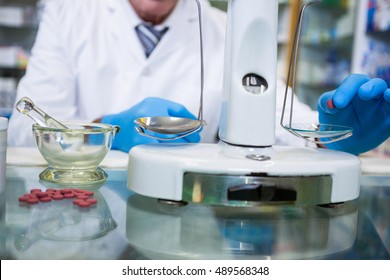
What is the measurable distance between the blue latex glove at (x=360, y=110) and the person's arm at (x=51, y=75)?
0.82m

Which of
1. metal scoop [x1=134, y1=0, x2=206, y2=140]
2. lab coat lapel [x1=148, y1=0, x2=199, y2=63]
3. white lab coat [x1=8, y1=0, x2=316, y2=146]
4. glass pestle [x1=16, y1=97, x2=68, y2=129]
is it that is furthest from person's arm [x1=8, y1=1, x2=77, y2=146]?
metal scoop [x1=134, y1=0, x2=206, y2=140]

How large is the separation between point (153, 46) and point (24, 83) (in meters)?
0.39

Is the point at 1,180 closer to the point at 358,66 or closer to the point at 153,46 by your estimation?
the point at 153,46

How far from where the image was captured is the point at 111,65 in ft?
4.57

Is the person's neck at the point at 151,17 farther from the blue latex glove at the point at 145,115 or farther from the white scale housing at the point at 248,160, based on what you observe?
the white scale housing at the point at 248,160

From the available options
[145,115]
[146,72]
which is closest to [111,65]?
[146,72]

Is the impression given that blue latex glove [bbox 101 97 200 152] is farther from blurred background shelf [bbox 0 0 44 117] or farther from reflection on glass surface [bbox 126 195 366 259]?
blurred background shelf [bbox 0 0 44 117]

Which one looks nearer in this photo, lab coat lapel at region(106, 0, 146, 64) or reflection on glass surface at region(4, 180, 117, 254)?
reflection on glass surface at region(4, 180, 117, 254)

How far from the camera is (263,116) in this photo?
58 cm

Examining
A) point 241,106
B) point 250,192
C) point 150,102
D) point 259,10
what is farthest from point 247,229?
point 150,102

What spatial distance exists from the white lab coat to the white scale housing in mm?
778

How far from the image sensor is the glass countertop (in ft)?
1.43

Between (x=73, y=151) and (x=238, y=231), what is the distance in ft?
0.88

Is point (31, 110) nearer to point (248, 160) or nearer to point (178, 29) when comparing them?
point (248, 160)
